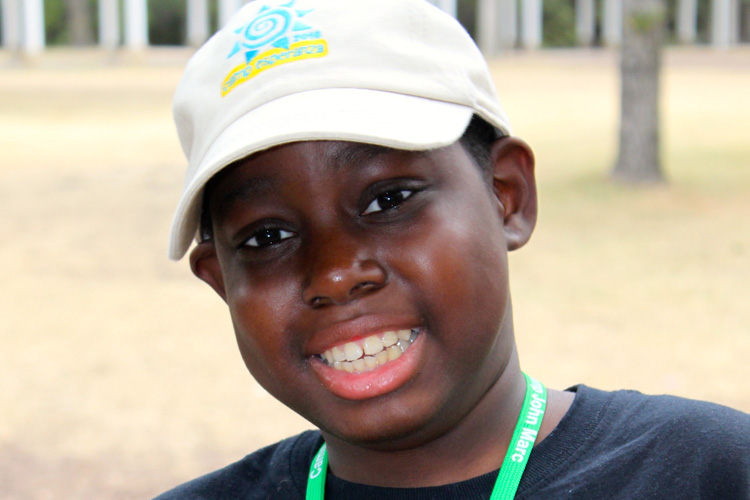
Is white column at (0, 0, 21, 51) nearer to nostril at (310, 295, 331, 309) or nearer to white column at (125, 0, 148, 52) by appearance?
white column at (125, 0, 148, 52)

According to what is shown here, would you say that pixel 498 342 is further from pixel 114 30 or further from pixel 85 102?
pixel 114 30

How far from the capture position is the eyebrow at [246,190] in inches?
57.2

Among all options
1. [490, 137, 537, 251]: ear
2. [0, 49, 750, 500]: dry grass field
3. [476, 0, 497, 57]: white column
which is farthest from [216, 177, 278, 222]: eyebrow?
[476, 0, 497, 57]: white column

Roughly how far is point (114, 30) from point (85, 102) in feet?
30.3

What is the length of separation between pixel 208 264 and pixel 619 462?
30.7 inches

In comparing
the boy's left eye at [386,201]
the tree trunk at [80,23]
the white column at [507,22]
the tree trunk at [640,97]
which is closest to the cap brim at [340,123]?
the boy's left eye at [386,201]

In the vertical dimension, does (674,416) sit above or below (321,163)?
below

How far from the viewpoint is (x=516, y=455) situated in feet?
4.88

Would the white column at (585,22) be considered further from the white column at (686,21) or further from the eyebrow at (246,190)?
the eyebrow at (246,190)

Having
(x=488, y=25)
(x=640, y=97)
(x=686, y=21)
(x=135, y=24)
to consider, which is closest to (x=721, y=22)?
(x=686, y=21)

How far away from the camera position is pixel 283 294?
57.2 inches

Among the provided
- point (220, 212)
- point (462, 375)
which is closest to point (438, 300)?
point (462, 375)

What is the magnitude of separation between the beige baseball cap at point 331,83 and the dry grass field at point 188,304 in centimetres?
299

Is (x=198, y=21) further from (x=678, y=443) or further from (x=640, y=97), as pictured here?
(x=678, y=443)
